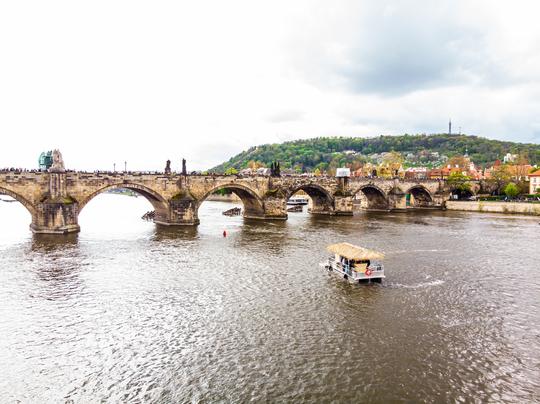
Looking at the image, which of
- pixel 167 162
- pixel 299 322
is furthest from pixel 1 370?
pixel 167 162

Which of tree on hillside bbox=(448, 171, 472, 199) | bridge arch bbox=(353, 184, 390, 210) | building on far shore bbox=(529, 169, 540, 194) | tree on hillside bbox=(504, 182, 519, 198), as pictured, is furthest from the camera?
tree on hillside bbox=(448, 171, 472, 199)

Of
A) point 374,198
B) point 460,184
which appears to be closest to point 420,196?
point 460,184

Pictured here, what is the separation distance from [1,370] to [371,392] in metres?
14.2

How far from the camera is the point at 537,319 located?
20.6 m

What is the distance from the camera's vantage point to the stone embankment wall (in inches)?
3091

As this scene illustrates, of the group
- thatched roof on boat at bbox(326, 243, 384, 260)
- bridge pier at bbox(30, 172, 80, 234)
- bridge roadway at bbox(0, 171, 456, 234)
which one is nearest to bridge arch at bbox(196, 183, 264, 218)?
bridge roadway at bbox(0, 171, 456, 234)

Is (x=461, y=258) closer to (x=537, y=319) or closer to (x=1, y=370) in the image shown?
(x=537, y=319)

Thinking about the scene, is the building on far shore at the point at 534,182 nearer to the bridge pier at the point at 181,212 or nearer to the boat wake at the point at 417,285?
the boat wake at the point at 417,285

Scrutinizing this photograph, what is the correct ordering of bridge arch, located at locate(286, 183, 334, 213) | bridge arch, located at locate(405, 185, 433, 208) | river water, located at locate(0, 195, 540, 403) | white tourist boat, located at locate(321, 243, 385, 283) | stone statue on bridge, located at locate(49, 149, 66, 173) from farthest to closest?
1. bridge arch, located at locate(405, 185, 433, 208)
2. bridge arch, located at locate(286, 183, 334, 213)
3. stone statue on bridge, located at locate(49, 149, 66, 173)
4. white tourist boat, located at locate(321, 243, 385, 283)
5. river water, located at locate(0, 195, 540, 403)

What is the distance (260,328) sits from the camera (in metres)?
19.0

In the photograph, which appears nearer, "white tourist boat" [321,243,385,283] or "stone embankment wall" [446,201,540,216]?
"white tourist boat" [321,243,385,283]

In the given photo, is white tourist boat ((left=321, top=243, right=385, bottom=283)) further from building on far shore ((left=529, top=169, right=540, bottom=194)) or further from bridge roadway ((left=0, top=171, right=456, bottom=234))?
building on far shore ((left=529, top=169, right=540, bottom=194))

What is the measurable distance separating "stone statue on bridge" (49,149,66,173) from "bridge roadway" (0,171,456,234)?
1.85 ft

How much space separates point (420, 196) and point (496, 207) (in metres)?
19.8
